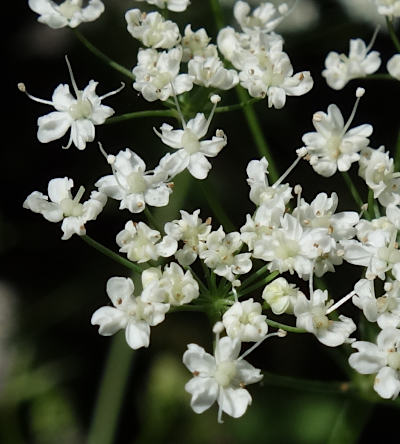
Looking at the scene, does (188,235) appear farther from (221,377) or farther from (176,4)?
(176,4)

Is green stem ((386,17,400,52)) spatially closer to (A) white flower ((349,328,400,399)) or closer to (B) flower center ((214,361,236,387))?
(A) white flower ((349,328,400,399))

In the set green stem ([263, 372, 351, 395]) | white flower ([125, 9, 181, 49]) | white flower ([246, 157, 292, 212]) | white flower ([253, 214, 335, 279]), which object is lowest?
green stem ([263, 372, 351, 395])

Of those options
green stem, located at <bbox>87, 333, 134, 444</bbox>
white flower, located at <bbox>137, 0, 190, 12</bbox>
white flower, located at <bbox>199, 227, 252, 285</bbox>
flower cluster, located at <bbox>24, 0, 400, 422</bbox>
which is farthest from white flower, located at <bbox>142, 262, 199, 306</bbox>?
green stem, located at <bbox>87, 333, 134, 444</bbox>

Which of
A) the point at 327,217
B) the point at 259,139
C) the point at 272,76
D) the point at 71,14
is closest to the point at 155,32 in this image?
the point at 71,14

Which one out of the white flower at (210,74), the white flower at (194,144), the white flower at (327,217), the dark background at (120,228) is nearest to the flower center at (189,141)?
the white flower at (194,144)

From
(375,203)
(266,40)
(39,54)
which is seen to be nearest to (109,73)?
(39,54)

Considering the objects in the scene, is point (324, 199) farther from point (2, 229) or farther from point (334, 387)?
point (2, 229)
